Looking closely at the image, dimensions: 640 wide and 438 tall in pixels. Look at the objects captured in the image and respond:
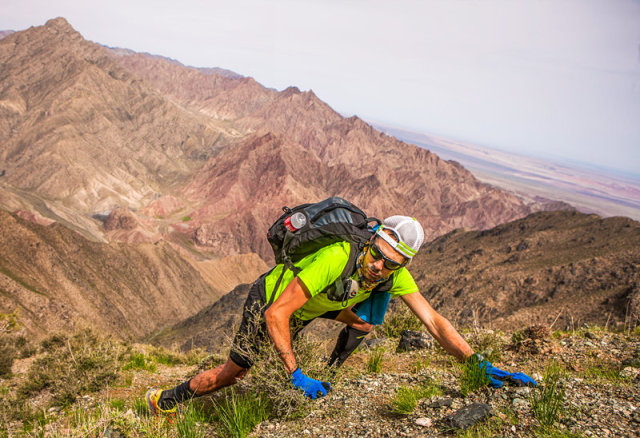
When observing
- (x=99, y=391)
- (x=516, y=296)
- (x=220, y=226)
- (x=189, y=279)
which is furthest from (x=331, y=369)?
(x=220, y=226)

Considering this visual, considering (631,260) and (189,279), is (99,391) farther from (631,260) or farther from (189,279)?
(189,279)

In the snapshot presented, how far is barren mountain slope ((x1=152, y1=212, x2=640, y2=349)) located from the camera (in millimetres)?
23484

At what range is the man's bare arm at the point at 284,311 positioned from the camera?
9.38 feet

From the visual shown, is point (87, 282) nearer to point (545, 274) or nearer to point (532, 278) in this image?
point (532, 278)

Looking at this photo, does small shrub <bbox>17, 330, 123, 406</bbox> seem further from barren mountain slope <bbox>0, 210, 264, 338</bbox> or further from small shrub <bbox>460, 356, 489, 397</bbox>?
barren mountain slope <bbox>0, 210, 264, 338</bbox>

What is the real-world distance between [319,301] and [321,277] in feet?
1.20

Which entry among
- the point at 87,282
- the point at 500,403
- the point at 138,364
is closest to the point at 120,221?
the point at 87,282

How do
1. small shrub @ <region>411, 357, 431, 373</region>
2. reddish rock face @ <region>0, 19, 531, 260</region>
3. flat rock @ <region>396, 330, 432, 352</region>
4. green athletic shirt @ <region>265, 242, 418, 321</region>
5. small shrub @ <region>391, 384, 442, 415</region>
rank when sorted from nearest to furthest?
green athletic shirt @ <region>265, 242, 418, 321</region>, small shrub @ <region>391, 384, 442, 415</region>, small shrub @ <region>411, 357, 431, 373</region>, flat rock @ <region>396, 330, 432, 352</region>, reddish rock face @ <region>0, 19, 531, 260</region>

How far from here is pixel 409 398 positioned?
3.17 metres

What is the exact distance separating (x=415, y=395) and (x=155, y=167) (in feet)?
573

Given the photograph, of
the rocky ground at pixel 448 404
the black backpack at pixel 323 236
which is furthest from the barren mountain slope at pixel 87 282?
the black backpack at pixel 323 236

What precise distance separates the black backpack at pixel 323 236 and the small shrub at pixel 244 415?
0.88m

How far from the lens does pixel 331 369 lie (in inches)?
150

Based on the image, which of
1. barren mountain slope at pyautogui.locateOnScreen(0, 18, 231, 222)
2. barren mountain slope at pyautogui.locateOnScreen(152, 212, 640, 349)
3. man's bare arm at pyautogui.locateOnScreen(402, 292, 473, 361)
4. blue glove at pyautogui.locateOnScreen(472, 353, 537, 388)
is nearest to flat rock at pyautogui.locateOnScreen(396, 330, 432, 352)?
man's bare arm at pyautogui.locateOnScreen(402, 292, 473, 361)
